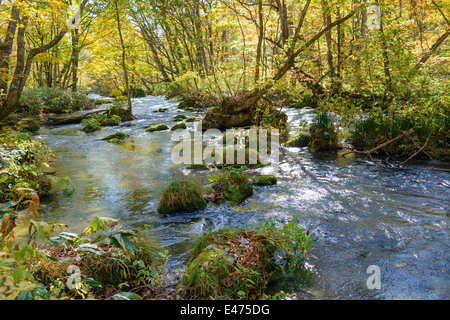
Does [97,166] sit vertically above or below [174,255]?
above

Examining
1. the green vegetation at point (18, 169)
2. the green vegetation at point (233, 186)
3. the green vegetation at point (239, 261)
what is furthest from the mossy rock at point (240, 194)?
the green vegetation at point (18, 169)

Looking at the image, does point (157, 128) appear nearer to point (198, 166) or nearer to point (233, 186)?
point (198, 166)

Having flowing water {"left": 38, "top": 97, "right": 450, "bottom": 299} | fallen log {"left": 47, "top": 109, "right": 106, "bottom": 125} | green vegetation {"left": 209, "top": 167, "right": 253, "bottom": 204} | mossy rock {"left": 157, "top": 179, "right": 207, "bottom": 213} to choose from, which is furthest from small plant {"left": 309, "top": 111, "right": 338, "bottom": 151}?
fallen log {"left": 47, "top": 109, "right": 106, "bottom": 125}

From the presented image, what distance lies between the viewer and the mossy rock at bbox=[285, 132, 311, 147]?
31.1 feet

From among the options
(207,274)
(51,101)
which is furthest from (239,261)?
(51,101)

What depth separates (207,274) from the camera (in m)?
2.72

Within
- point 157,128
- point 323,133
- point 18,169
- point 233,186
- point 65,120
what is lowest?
point 233,186

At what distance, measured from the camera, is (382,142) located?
7785 mm

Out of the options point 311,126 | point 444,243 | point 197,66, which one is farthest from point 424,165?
point 197,66

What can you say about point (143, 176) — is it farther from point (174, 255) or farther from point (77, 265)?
point (77, 265)

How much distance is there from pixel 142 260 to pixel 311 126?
710 cm

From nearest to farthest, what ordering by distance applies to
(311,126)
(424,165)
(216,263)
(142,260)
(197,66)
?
1. (216,263)
2. (142,260)
3. (424,165)
4. (311,126)
5. (197,66)

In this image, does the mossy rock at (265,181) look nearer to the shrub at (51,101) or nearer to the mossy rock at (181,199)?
the mossy rock at (181,199)

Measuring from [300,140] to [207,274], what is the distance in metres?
7.54
